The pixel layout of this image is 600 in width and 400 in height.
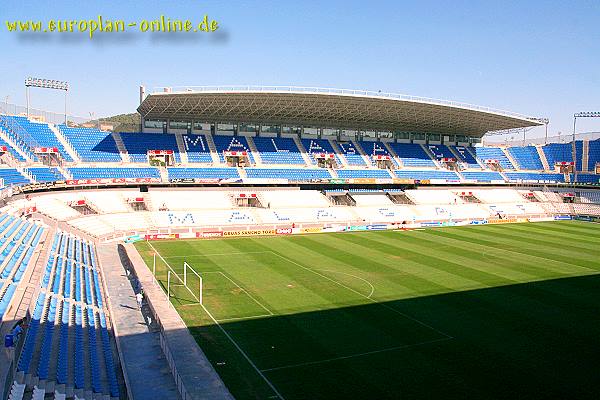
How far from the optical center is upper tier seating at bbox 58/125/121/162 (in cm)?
5725

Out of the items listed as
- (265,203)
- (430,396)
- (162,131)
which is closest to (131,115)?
(162,131)

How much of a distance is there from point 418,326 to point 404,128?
5608 cm

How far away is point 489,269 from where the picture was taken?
35.7 meters

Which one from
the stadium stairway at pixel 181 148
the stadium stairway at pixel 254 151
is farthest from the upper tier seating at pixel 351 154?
the stadium stairway at pixel 181 148

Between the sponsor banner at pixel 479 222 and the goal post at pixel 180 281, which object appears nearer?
the goal post at pixel 180 281

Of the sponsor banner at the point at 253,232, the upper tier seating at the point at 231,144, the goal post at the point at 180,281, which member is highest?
the upper tier seating at the point at 231,144

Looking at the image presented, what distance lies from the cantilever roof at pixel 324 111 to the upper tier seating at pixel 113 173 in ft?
23.8

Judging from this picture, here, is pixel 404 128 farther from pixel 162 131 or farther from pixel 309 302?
pixel 309 302

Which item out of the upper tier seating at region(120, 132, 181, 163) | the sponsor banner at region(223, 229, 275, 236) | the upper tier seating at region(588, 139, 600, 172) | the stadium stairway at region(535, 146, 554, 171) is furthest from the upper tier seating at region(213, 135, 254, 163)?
the upper tier seating at region(588, 139, 600, 172)

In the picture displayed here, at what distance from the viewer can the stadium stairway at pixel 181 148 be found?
61.4 m

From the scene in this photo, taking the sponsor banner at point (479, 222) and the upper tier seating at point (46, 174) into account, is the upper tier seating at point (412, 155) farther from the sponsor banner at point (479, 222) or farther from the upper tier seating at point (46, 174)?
the upper tier seating at point (46, 174)

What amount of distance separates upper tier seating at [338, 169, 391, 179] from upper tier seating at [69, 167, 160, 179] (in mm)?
23982

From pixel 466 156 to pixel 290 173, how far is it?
3274 cm

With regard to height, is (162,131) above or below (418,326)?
above
